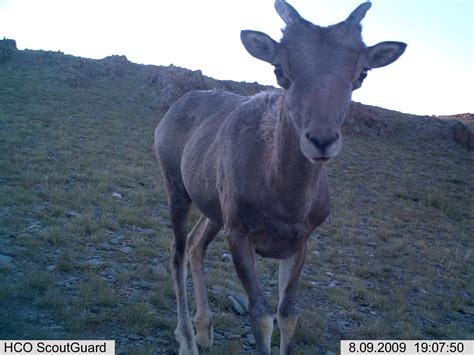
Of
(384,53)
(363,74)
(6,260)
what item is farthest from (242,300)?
(384,53)

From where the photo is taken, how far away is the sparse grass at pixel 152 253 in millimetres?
5586

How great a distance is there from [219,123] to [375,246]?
17.4 feet

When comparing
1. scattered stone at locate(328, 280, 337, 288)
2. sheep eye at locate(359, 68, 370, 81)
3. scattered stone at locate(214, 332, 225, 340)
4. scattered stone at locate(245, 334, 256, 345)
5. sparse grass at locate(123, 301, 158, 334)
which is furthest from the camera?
scattered stone at locate(328, 280, 337, 288)

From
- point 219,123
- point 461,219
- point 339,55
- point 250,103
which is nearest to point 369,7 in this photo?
point 339,55

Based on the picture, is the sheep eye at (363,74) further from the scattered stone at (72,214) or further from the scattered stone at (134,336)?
the scattered stone at (72,214)

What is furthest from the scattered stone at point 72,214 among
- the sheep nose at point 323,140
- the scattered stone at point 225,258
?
the sheep nose at point 323,140

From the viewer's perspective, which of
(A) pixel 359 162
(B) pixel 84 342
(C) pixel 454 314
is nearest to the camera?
(B) pixel 84 342

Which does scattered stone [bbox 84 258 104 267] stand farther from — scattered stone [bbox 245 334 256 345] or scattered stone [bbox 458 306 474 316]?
scattered stone [bbox 458 306 474 316]

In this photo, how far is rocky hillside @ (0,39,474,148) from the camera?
96.8ft

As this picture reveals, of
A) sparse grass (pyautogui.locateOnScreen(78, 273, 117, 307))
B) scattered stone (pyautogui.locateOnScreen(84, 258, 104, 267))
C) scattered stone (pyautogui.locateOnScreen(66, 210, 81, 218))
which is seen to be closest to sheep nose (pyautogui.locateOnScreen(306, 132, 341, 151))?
sparse grass (pyautogui.locateOnScreen(78, 273, 117, 307))

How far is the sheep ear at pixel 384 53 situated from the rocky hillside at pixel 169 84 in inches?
913

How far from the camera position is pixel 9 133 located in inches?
608

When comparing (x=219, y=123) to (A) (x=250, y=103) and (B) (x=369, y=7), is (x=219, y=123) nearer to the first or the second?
(A) (x=250, y=103)

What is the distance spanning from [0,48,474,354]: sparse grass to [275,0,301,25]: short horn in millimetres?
3339
